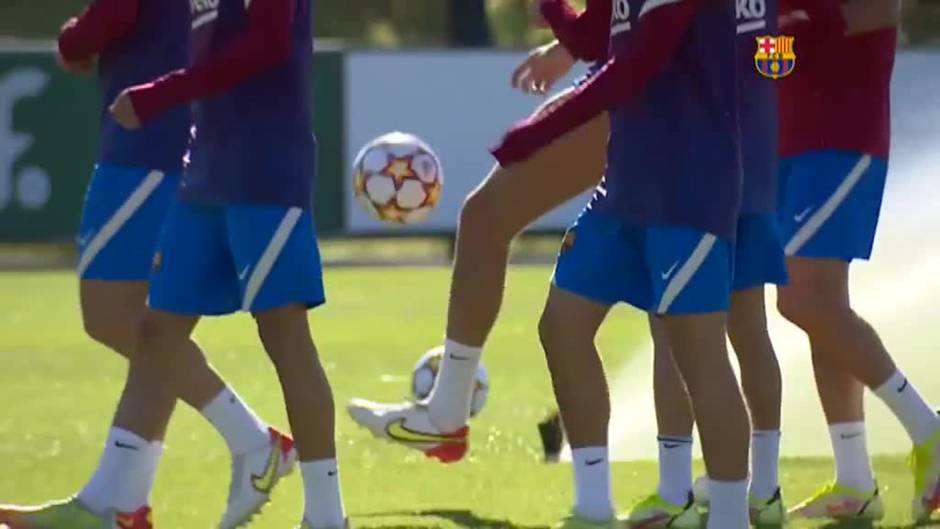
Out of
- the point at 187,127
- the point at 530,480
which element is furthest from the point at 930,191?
the point at 187,127

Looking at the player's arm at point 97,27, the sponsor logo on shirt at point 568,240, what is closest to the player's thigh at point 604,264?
the sponsor logo on shirt at point 568,240

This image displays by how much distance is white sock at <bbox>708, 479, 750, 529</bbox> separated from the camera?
5.34 metres

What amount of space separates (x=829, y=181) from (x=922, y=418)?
0.79 metres

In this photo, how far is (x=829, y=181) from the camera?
6.44 metres

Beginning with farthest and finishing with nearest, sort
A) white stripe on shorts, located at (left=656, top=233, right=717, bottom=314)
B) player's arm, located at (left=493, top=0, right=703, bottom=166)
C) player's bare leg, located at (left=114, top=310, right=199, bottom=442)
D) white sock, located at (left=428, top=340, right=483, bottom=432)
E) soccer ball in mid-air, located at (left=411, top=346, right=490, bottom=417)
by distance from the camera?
1. soccer ball in mid-air, located at (left=411, top=346, right=490, bottom=417)
2. white sock, located at (left=428, top=340, right=483, bottom=432)
3. player's bare leg, located at (left=114, top=310, right=199, bottom=442)
4. white stripe on shorts, located at (left=656, top=233, right=717, bottom=314)
5. player's arm, located at (left=493, top=0, right=703, bottom=166)

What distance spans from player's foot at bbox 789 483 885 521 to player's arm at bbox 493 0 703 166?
1.89 meters

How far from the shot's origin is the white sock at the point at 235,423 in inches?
239

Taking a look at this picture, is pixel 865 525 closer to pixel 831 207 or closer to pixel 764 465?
pixel 764 465

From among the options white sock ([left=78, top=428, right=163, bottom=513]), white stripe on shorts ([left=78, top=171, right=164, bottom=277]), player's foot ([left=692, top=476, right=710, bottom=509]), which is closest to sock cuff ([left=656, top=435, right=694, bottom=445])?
player's foot ([left=692, top=476, right=710, bottom=509])

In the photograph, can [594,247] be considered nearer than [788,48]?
Yes

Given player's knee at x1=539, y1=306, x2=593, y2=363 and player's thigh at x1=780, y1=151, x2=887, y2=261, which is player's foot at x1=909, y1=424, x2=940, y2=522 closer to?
player's thigh at x1=780, y1=151, x2=887, y2=261

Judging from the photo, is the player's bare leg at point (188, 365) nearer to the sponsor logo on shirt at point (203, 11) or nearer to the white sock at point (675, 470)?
the sponsor logo on shirt at point (203, 11)

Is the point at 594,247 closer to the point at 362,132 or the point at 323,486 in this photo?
the point at 323,486

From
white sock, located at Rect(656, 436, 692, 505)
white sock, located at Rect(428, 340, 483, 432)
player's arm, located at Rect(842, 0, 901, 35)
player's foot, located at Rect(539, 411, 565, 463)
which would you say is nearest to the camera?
white sock, located at Rect(656, 436, 692, 505)
